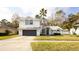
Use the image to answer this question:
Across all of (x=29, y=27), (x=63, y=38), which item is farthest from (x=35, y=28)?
(x=63, y=38)

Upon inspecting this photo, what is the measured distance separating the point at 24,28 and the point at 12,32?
11.5 inches

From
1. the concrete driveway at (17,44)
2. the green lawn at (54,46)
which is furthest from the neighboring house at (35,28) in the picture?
the green lawn at (54,46)

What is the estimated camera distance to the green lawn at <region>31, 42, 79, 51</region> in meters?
7.74

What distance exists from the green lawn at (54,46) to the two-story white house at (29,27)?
0.26 m

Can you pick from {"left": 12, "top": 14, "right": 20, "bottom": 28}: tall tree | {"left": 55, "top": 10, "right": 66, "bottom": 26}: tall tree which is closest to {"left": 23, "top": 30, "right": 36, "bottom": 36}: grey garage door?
{"left": 12, "top": 14, "right": 20, "bottom": 28}: tall tree

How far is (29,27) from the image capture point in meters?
7.89

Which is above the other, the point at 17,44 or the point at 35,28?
the point at 35,28

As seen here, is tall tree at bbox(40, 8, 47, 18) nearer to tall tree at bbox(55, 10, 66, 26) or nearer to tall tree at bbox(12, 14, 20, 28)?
tall tree at bbox(55, 10, 66, 26)

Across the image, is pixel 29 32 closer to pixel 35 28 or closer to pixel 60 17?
pixel 35 28

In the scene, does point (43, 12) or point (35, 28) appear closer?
point (43, 12)

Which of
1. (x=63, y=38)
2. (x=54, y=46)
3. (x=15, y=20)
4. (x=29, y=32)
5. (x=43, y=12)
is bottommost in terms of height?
(x=54, y=46)

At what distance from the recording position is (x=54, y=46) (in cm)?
777

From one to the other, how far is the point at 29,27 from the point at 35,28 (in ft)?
0.46

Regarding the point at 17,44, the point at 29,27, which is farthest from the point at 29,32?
the point at 17,44
